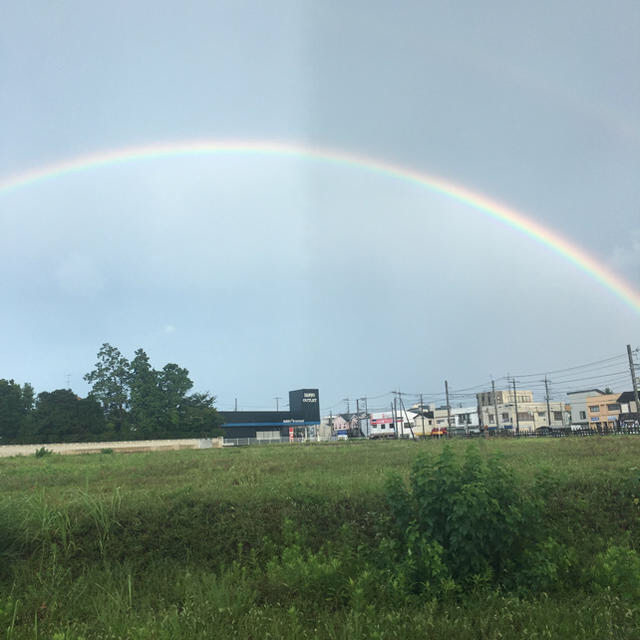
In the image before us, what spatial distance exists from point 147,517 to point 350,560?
13.0 ft

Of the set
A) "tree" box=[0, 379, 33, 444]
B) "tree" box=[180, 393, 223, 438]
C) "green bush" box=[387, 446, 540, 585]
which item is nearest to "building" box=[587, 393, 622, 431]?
"tree" box=[180, 393, 223, 438]

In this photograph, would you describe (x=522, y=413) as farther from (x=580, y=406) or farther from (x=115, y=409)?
(x=115, y=409)

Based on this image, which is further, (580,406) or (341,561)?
(580,406)

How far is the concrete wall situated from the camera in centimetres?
5016

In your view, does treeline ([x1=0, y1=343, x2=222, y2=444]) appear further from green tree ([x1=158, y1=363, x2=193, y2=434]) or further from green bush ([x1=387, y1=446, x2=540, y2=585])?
green bush ([x1=387, y1=446, x2=540, y2=585])

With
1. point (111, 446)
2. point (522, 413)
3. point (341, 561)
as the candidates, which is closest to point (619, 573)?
point (341, 561)

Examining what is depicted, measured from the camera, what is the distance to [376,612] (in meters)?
6.48

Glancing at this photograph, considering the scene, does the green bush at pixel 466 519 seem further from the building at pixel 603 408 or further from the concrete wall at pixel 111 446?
the building at pixel 603 408

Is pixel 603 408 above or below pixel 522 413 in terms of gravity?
above

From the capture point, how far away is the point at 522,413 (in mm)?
117188

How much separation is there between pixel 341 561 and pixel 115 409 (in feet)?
243

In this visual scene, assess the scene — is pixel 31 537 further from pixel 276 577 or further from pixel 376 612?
pixel 376 612

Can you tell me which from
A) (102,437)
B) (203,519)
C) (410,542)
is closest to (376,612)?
(410,542)

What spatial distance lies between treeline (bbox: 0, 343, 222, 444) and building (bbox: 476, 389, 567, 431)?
65764 mm
